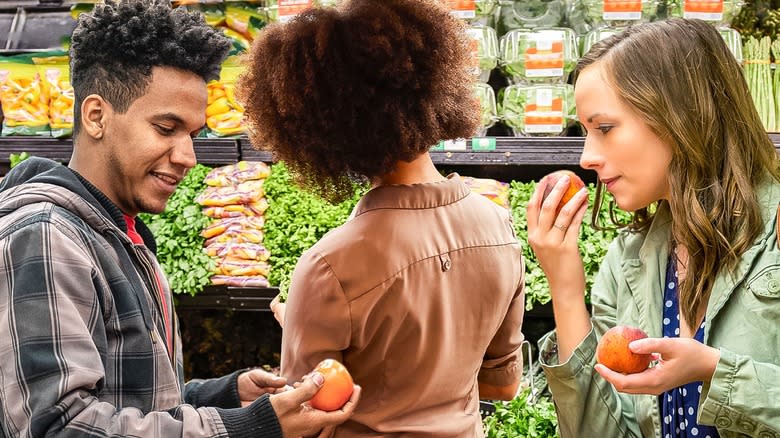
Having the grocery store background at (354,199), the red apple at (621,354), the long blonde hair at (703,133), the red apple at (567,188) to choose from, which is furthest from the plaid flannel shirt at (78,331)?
Result: the grocery store background at (354,199)

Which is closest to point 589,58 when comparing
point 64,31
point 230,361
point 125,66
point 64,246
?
point 125,66

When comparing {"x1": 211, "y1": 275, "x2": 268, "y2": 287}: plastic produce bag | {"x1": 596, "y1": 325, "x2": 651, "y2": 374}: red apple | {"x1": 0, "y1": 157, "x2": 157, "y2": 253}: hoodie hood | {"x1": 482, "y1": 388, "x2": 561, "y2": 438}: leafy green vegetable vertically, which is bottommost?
{"x1": 482, "y1": 388, "x2": 561, "y2": 438}: leafy green vegetable

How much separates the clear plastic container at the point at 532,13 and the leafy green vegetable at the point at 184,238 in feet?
5.72

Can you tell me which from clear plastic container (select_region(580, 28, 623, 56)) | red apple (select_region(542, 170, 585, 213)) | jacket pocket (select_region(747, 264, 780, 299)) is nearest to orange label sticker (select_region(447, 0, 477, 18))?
clear plastic container (select_region(580, 28, 623, 56))

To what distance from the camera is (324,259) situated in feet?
5.52

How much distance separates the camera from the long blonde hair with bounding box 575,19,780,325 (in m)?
1.74

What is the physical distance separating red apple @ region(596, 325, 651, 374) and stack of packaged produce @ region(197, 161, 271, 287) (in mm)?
2381

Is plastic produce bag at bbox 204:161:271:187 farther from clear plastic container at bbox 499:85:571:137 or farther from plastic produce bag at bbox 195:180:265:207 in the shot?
clear plastic container at bbox 499:85:571:137

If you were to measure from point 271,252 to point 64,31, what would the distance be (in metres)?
1.79

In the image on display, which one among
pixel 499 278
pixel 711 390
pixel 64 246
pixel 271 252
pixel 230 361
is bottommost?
pixel 230 361

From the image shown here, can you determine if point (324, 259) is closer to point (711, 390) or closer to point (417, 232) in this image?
point (417, 232)

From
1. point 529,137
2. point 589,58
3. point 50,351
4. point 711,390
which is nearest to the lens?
point 50,351

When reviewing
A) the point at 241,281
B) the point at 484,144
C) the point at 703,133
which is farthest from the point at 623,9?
the point at 241,281

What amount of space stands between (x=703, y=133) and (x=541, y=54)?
2011 millimetres
